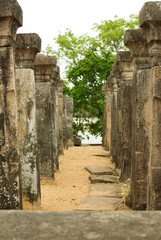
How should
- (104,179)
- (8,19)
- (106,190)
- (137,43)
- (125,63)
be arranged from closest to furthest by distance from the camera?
1. (8,19)
2. (137,43)
3. (106,190)
4. (125,63)
5. (104,179)

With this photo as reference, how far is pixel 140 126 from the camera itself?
5520 millimetres

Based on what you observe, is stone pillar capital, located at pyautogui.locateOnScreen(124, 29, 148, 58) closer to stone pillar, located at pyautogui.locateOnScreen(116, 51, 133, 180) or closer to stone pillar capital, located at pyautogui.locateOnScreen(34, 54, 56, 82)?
stone pillar, located at pyautogui.locateOnScreen(116, 51, 133, 180)

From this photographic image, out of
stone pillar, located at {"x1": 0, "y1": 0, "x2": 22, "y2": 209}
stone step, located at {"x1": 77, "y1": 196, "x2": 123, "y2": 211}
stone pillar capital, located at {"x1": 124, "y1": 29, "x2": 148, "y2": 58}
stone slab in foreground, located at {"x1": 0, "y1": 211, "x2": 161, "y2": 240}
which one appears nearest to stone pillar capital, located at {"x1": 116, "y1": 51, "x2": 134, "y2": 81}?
stone pillar capital, located at {"x1": 124, "y1": 29, "x2": 148, "y2": 58}

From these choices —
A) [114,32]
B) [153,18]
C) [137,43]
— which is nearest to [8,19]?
[153,18]

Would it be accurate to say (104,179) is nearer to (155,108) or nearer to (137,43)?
(137,43)

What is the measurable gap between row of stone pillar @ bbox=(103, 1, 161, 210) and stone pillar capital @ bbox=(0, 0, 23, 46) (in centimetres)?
159

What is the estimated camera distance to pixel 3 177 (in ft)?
13.3

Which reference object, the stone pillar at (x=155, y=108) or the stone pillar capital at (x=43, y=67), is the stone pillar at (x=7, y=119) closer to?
the stone pillar at (x=155, y=108)

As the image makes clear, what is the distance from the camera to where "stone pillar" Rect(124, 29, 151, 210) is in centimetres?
547

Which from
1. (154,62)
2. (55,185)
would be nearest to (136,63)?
(154,62)

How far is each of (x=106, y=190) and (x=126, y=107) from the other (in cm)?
205

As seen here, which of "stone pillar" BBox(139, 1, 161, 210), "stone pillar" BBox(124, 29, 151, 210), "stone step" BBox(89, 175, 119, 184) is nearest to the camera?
"stone pillar" BBox(139, 1, 161, 210)

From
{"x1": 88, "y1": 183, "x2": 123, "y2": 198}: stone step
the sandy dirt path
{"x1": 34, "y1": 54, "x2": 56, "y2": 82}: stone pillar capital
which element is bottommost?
the sandy dirt path

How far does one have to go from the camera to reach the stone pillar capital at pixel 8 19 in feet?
13.1
